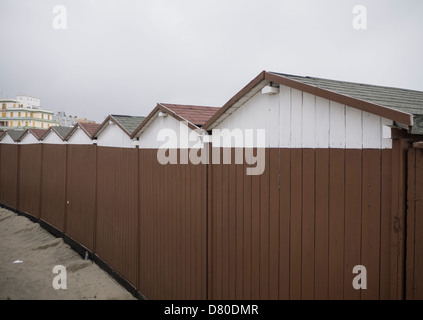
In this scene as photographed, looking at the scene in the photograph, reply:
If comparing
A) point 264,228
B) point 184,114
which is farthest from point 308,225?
point 184,114

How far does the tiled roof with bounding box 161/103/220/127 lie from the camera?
5.61m

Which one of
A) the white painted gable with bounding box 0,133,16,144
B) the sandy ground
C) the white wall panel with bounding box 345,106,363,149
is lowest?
the sandy ground

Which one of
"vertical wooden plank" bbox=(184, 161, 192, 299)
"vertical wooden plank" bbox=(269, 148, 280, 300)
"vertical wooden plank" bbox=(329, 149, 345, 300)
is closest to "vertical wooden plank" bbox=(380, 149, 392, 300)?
"vertical wooden plank" bbox=(329, 149, 345, 300)

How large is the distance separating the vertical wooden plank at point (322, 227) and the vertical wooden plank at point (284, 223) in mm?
386

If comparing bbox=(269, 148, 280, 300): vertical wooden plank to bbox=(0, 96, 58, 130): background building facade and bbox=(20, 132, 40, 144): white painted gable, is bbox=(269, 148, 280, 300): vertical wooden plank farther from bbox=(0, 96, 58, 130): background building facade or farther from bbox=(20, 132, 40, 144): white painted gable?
bbox=(0, 96, 58, 130): background building facade

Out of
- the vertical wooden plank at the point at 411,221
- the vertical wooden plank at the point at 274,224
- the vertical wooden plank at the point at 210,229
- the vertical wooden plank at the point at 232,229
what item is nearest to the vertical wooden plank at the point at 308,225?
the vertical wooden plank at the point at 274,224

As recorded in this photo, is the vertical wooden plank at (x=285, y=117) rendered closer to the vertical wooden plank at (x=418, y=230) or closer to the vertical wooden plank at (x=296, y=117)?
the vertical wooden plank at (x=296, y=117)

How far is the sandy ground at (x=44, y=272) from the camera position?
24.7 feet

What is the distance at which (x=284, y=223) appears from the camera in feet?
12.6

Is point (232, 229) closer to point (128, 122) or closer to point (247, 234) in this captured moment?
point (247, 234)

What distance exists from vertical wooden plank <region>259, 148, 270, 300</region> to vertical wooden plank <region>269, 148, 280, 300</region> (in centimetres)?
5
